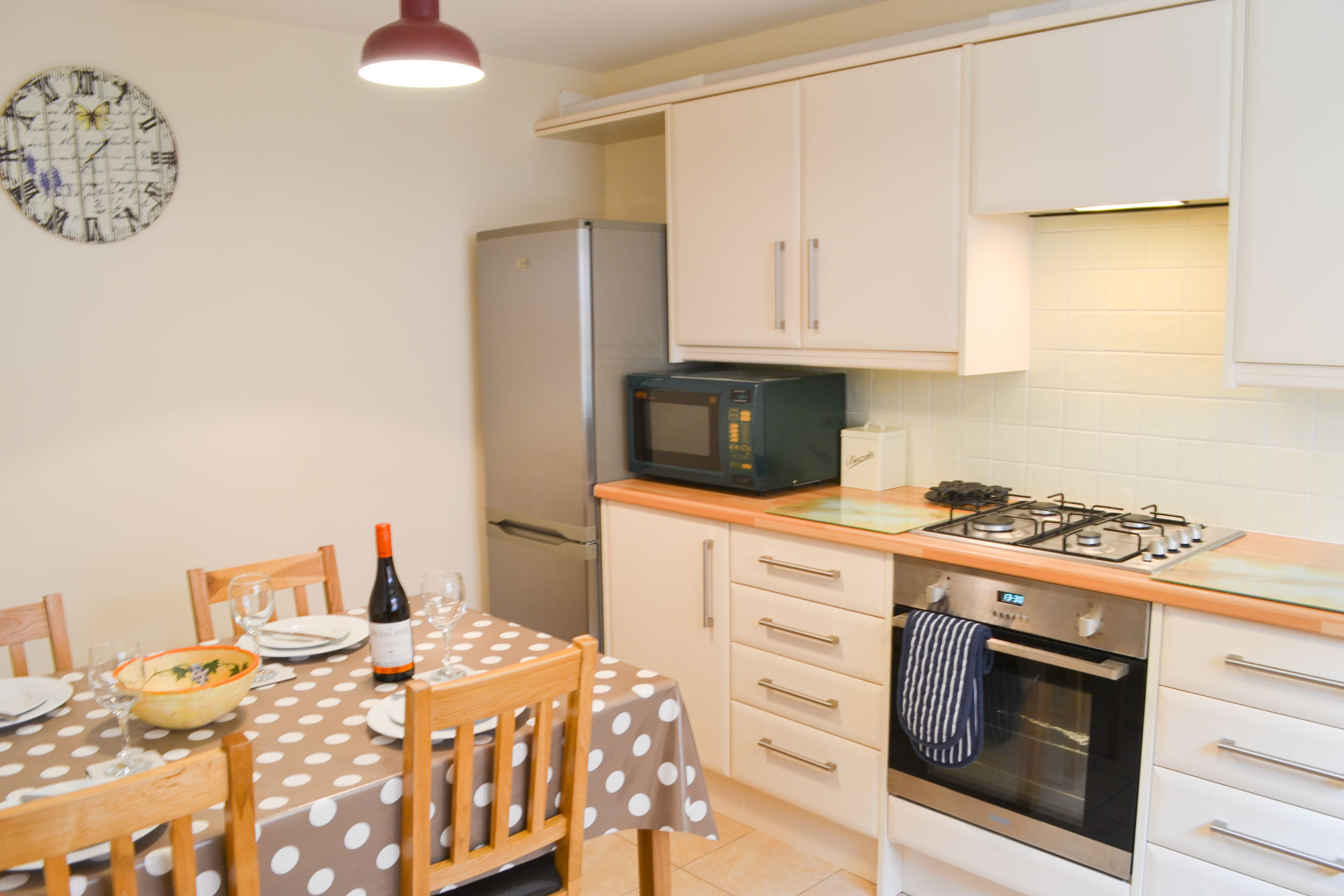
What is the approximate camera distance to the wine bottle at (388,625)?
1.88 meters

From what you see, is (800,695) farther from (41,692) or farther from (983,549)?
(41,692)

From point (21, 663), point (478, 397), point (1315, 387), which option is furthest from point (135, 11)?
point (1315, 387)

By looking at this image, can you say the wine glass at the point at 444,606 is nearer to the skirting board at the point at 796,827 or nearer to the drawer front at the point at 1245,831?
Result: the skirting board at the point at 796,827

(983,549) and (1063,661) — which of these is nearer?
(1063,661)

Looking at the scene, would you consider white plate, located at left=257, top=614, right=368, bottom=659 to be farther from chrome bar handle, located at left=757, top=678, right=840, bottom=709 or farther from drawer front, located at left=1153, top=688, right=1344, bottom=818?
drawer front, located at left=1153, top=688, right=1344, bottom=818

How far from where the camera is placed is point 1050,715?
2234mm

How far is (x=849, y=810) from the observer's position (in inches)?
104

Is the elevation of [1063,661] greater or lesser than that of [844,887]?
greater

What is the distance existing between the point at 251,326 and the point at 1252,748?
2795 millimetres

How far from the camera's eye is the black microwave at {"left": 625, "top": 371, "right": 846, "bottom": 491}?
2918mm

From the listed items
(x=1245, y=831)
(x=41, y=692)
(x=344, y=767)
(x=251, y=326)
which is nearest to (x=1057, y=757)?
(x=1245, y=831)

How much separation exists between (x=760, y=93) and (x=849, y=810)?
199 centimetres

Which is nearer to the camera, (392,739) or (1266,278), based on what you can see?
(392,739)

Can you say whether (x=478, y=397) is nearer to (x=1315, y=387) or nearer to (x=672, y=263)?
(x=672, y=263)
